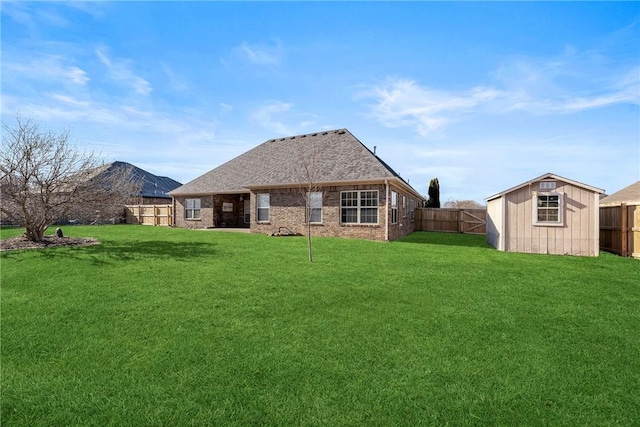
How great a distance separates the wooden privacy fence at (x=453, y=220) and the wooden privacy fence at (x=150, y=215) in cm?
2117

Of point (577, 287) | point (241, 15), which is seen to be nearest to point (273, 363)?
→ point (577, 287)

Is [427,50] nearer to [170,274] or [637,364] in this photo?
[637,364]

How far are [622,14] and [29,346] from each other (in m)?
16.6

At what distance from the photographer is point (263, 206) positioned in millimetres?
19578

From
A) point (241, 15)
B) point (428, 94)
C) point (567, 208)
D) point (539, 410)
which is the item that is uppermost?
point (241, 15)

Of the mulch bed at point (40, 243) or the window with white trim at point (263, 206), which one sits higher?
the window with white trim at point (263, 206)

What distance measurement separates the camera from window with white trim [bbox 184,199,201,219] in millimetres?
24906

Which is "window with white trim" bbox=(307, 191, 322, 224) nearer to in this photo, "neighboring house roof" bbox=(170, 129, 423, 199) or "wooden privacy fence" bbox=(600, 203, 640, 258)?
"neighboring house roof" bbox=(170, 129, 423, 199)

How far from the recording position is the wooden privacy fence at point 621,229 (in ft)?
40.8

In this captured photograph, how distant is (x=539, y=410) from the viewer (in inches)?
123

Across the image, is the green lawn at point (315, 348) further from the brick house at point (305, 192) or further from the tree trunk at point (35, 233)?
the brick house at point (305, 192)

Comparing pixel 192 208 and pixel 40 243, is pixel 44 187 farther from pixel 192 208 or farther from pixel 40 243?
pixel 192 208

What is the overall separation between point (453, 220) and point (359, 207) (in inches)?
441

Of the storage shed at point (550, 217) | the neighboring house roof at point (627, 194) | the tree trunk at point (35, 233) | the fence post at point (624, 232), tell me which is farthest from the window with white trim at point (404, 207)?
the tree trunk at point (35, 233)
